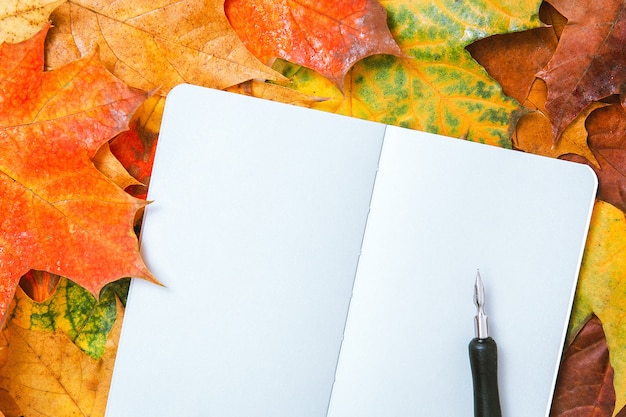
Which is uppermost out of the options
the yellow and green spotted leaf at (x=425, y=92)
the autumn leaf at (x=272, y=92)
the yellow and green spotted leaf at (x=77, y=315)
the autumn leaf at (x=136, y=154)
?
→ the yellow and green spotted leaf at (x=425, y=92)

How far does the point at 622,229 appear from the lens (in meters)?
0.69

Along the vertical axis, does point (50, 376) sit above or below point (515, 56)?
below

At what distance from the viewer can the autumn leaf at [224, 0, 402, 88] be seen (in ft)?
2.17

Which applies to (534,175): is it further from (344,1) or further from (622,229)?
(344,1)

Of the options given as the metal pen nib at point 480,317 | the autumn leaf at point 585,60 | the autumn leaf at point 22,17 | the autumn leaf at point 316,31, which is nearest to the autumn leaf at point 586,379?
the metal pen nib at point 480,317

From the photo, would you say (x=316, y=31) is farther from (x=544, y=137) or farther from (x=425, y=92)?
(x=544, y=137)

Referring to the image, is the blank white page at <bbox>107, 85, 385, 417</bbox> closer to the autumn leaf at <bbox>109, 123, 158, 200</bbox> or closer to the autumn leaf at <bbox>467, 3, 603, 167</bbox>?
the autumn leaf at <bbox>109, 123, 158, 200</bbox>

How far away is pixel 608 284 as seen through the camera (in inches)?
27.1

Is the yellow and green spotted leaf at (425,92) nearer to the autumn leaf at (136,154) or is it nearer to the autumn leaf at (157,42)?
the autumn leaf at (157,42)

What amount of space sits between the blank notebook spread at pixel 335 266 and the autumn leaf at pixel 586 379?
0.02 m

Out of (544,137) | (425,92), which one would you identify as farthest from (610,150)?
(425,92)

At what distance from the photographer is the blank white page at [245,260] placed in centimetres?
67

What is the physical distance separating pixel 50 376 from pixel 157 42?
40 centimetres

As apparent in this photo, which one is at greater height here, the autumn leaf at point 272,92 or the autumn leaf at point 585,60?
the autumn leaf at point 585,60
